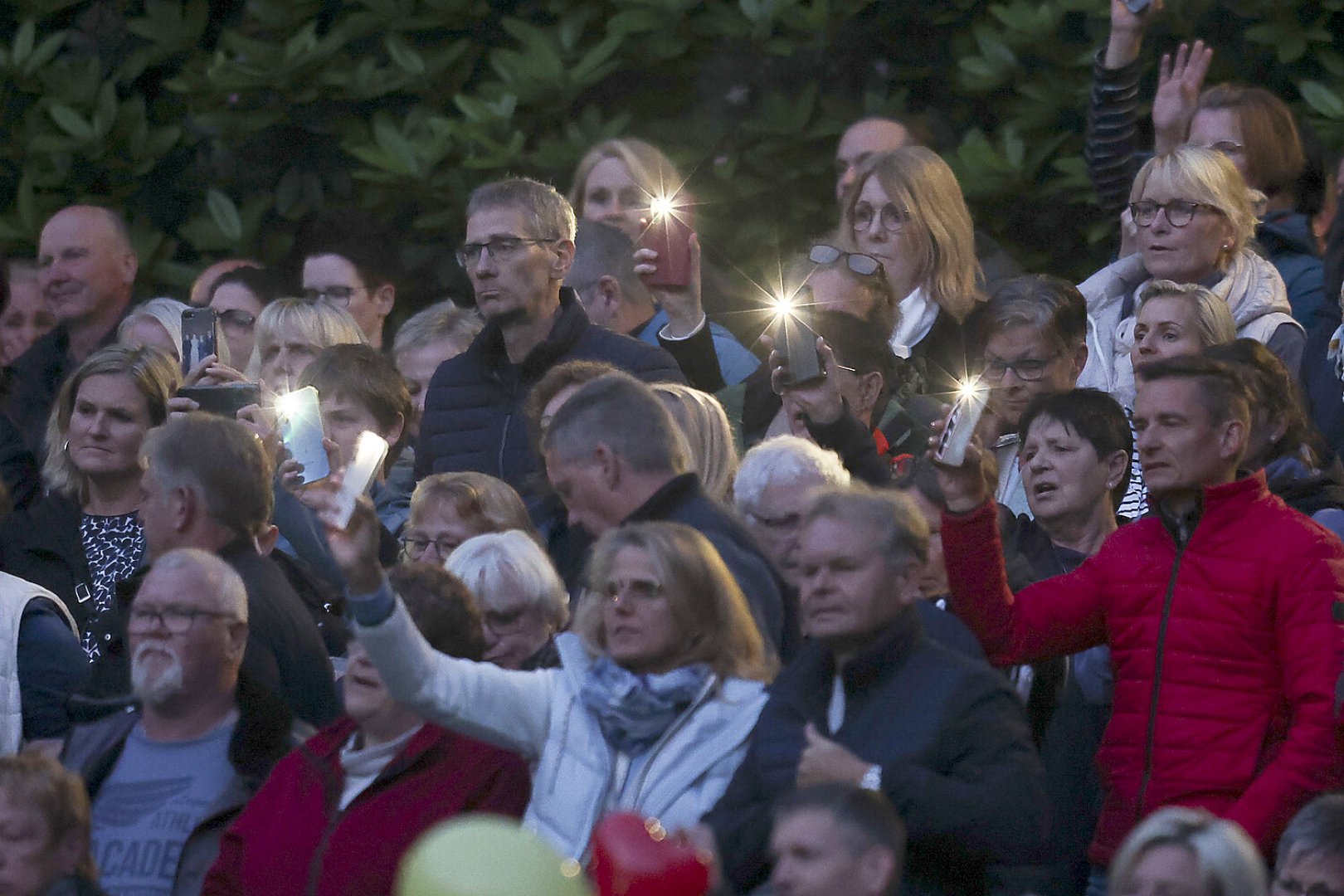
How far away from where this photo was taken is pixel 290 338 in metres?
7.71

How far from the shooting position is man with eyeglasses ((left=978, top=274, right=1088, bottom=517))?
22.5 ft

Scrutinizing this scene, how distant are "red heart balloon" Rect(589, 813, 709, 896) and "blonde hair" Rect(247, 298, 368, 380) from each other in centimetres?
384

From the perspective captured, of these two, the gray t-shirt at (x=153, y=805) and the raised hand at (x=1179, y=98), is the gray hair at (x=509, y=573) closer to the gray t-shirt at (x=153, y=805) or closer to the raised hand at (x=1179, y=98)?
the gray t-shirt at (x=153, y=805)

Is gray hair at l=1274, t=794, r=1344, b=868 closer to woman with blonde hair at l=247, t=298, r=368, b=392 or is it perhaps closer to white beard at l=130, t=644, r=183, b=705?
white beard at l=130, t=644, r=183, b=705

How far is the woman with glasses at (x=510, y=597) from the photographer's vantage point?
571cm

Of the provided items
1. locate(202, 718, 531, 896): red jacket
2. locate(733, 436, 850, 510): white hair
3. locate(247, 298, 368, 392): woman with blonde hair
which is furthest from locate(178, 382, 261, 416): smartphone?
locate(202, 718, 531, 896): red jacket

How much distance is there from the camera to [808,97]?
8.41 metres

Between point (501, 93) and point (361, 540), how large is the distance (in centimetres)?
429

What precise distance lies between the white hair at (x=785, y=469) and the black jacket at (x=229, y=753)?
4.06 feet

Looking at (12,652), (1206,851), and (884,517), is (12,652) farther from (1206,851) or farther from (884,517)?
(1206,851)

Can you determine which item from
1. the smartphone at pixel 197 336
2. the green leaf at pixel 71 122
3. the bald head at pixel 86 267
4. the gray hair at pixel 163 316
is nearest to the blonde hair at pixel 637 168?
the gray hair at pixel 163 316

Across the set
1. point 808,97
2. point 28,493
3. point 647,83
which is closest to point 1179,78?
point 808,97

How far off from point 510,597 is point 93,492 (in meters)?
1.65

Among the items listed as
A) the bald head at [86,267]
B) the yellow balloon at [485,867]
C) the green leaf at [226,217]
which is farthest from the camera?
the green leaf at [226,217]
